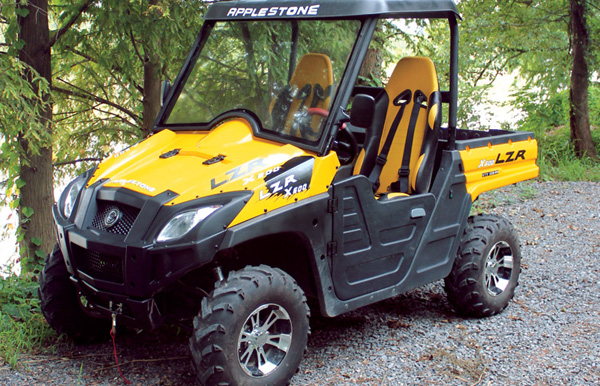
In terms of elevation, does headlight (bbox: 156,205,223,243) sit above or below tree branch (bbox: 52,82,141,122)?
below

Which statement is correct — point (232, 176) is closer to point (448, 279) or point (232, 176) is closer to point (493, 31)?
point (448, 279)

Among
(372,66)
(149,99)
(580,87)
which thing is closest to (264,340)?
(149,99)

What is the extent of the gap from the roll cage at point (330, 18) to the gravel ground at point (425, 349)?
127 cm

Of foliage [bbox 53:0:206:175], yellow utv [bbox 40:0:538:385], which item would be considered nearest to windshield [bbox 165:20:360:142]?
yellow utv [bbox 40:0:538:385]

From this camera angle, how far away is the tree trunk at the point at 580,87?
10.0 m

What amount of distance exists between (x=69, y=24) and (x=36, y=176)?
1.49 meters

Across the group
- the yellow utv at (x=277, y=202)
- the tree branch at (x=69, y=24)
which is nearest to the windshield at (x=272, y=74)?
the yellow utv at (x=277, y=202)

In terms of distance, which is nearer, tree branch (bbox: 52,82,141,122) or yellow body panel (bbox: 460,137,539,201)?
yellow body panel (bbox: 460,137,539,201)

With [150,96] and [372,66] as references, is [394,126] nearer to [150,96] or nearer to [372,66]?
[372,66]

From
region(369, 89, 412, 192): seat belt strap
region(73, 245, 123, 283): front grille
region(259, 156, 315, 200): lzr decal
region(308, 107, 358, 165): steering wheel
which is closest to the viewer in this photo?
region(73, 245, 123, 283): front grille

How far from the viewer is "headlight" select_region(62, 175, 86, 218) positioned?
12.5 ft

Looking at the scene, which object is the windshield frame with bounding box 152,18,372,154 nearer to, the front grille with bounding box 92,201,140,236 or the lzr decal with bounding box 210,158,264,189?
the lzr decal with bounding box 210,158,264,189

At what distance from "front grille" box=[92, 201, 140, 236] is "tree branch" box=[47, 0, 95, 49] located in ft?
10.4

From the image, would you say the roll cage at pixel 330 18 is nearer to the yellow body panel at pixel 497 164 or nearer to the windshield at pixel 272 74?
the windshield at pixel 272 74
